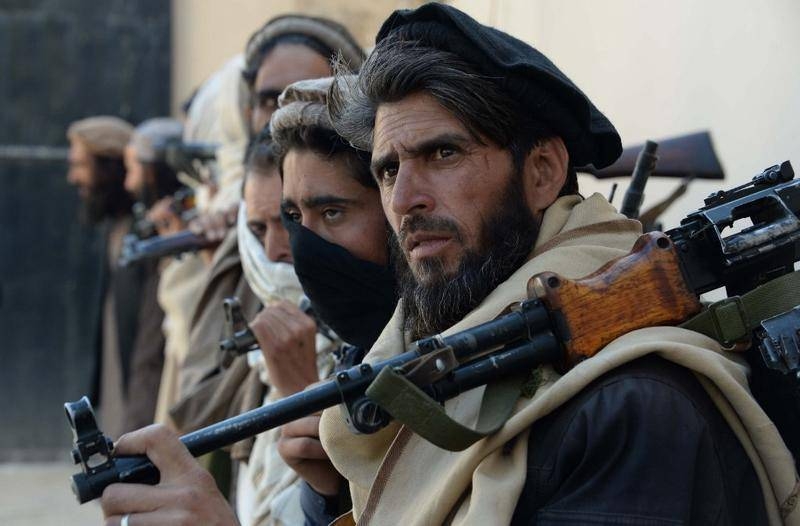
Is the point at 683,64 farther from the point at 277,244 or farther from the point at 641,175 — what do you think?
the point at 277,244

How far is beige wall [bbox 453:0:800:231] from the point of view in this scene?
12.5 feet

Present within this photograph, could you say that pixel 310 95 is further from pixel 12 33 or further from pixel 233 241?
pixel 12 33

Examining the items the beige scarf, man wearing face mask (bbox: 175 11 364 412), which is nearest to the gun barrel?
the beige scarf

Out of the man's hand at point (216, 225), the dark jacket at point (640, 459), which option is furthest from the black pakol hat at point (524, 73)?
the man's hand at point (216, 225)

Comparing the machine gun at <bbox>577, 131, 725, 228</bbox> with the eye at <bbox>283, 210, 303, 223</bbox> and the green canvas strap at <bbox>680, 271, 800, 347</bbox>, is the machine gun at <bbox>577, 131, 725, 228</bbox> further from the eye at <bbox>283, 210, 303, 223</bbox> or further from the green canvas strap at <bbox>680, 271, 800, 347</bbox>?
the green canvas strap at <bbox>680, 271, 800, 347</bbox>

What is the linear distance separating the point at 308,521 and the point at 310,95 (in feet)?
3.45

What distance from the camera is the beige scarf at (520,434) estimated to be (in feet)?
7.41

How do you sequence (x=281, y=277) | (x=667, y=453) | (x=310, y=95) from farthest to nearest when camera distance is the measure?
(x=281, y=277)
(x=310, y=95)
(x=667, y=453)

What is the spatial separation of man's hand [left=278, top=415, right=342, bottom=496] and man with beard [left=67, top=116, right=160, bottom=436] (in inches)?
139

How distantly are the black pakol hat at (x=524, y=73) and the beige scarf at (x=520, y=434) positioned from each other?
0.49ft

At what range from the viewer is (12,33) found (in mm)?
10945

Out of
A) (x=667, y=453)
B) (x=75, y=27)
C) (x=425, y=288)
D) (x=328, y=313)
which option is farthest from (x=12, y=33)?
(x=667, y=453)

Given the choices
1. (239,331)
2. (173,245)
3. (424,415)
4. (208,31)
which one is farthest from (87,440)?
(208,31)

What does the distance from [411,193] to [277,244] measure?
1496 mm
